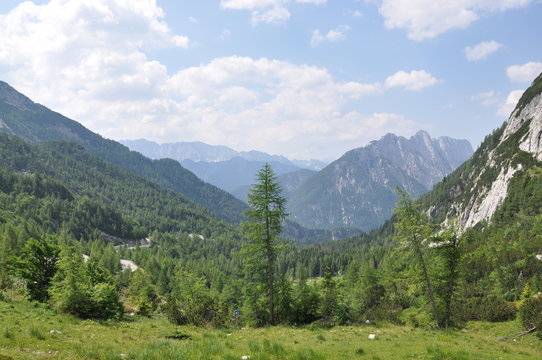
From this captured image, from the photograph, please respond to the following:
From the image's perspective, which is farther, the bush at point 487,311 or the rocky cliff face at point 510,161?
the rocky cliff face at point 510,161

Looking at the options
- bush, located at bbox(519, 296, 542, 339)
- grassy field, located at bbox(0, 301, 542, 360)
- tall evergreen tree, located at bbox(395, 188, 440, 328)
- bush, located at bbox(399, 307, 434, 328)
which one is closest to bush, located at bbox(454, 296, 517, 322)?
bush, located at bbox(519, 296, 542, 339)

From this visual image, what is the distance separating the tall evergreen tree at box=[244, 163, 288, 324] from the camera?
31.8 m

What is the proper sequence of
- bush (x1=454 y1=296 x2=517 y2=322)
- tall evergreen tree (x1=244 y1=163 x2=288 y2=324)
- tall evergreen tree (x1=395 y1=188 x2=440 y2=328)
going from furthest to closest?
bush (x1=454 y1=296 x2=517 y2=322), tall evergreen tree (x1=395 y1=188 x2=440 y2=328), tall evergreen tree (x1=244 y1=163 x2=288 y2=324)

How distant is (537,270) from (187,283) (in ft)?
269

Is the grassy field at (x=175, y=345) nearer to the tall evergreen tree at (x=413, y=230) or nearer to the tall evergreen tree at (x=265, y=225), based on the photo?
the tall evergreen tree at (x=265, y=225)

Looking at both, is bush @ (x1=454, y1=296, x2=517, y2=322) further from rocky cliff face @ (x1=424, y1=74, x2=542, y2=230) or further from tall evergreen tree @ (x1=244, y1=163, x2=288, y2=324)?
rocky cliff face @ (x1=424, y1=74, x2=542, y2=230)

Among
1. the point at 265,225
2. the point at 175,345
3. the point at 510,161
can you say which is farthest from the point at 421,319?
the point at 510,161

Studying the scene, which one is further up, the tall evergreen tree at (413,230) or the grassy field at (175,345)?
the tall evergreen tree at (413,230)

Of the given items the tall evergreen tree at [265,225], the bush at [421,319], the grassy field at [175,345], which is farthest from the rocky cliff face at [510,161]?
the grassy field at [175,345]

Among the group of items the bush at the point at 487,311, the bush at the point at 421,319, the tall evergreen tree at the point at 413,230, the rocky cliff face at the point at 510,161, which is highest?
the rocky cliff face at the point at 510,161

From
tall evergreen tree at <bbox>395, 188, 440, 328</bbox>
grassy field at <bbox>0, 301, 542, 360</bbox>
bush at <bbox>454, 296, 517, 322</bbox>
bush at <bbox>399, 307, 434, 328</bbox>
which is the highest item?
tall evergreen tree at <bbox>395, 188, 440, 328</bbox>

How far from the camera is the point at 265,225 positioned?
3231 centimetres

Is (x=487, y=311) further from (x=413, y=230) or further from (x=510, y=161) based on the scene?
(x=510, y=161)

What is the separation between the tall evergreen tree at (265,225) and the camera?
104ft
